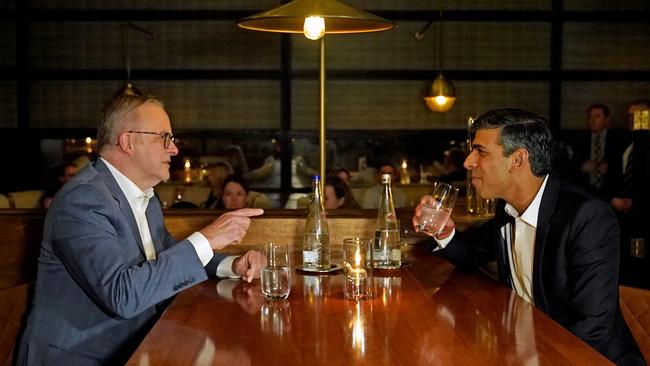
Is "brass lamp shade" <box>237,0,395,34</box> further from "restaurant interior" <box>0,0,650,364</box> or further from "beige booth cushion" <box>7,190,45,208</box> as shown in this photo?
"restaurant interior" <box>0,0,650,364</box>

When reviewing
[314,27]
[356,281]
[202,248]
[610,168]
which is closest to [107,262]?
[202,248]

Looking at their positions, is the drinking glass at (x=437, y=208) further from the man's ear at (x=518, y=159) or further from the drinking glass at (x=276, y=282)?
the drinking glass at (x=276, y=282)

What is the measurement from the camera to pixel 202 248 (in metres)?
2.69

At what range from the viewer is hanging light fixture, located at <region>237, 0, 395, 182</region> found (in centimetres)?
318

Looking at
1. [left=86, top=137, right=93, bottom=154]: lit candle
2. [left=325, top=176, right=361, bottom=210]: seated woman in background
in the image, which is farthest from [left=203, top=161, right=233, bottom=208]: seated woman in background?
[left=86, top=137, right=93, bottom=154]: lit candle

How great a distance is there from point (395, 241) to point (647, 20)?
7.77 metres

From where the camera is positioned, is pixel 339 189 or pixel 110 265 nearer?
pixel 110 265

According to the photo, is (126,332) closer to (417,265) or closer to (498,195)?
(417,265)

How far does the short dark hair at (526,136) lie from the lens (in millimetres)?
3100

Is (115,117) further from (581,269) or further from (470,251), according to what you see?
(581,269)

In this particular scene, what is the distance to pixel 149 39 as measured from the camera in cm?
1010

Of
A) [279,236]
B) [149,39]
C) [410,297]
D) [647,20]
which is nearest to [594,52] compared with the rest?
[647,20]

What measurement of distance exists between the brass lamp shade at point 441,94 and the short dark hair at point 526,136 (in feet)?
20.0

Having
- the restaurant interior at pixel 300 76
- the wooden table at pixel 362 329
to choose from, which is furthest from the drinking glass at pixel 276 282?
the restaurant interior at pixel 300 76
